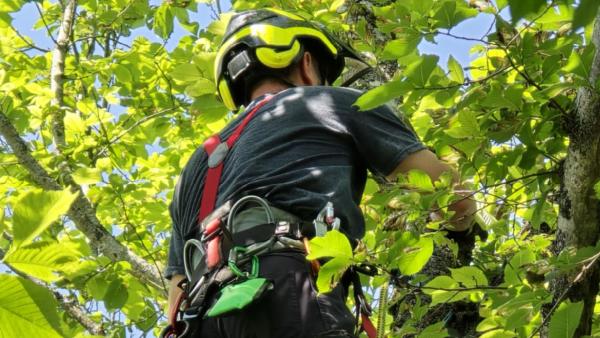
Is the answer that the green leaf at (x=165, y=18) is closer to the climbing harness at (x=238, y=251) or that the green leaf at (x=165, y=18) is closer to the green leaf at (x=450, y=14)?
the climbing harness at (x=238, y=251)

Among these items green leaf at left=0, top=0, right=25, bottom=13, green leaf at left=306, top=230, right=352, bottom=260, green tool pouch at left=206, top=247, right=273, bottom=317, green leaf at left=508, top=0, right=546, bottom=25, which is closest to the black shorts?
green tool pouch at left=206, top=247, right=273, bottom=317

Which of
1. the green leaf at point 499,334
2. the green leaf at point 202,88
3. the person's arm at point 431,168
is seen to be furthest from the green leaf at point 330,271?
the green leaf at point 202,88

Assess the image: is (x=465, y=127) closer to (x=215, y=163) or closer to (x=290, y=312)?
(x=290, y=312)

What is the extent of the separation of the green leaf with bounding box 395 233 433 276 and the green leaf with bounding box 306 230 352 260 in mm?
294

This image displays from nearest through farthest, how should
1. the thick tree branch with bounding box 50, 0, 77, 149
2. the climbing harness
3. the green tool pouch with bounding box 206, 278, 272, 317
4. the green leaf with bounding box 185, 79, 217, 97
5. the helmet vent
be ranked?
the green tool pouch with bounding box 206, 278, 272, 317 → the climbing harness → the helmet vent → the green leaf with bounding box 185, 79, 217, 97 → the thick tree branch with bounding box 50, 0, 77, 149

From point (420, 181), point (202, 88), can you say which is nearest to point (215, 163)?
point (420, 181)

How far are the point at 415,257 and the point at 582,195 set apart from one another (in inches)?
19.4

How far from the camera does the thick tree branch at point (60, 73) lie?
4.93 meters

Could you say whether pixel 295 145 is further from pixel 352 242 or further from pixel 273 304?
pixel 273 304

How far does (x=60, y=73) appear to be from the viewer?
5.25 meters

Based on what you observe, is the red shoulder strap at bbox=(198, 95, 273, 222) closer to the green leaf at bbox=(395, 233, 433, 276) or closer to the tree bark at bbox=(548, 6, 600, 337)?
the green leaf at bbox=(395, 233, 433, 276)

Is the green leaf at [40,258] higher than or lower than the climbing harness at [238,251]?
higher

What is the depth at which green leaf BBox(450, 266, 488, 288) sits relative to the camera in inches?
98.0

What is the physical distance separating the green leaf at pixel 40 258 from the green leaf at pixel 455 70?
1630mm
